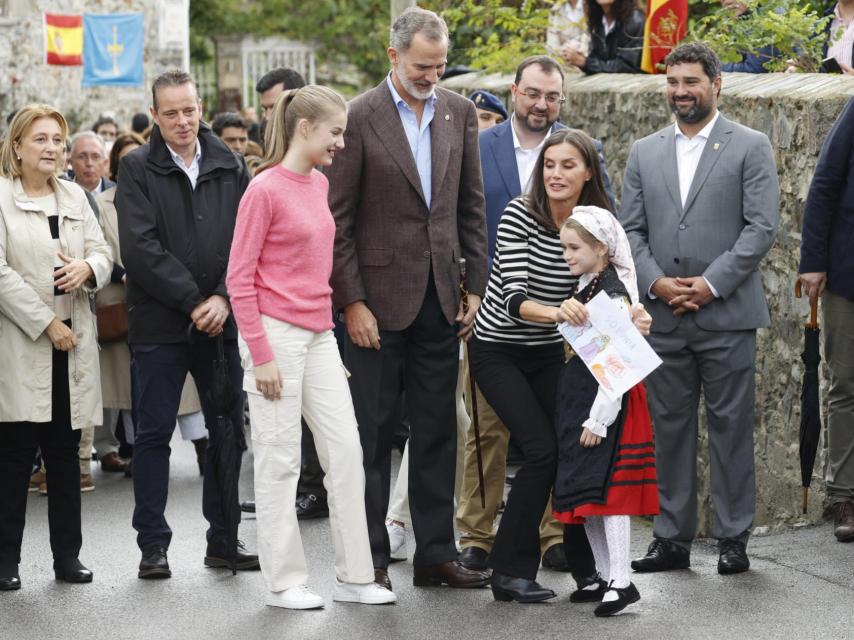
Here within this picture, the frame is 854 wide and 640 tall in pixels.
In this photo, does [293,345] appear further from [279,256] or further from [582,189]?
[582,189]

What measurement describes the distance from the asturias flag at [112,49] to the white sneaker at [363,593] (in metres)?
21.1

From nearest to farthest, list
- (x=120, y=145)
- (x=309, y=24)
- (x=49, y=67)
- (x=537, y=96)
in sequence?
1. (x=537, y=96)
2. (x=120, y=145)
3. (x=49, y=67)
4. (x=309, y=24)

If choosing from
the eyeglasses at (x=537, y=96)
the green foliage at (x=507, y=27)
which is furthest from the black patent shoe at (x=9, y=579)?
the green foliage at (x=507, y=27)

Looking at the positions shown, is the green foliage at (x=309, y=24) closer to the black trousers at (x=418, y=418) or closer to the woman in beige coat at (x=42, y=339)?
the woman in beige coat at (x=42, y=339)

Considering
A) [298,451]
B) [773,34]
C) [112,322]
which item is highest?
[773,34]

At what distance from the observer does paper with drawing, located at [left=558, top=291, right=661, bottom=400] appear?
6375 millimetres

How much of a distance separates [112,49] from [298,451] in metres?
21.4

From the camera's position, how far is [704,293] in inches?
284

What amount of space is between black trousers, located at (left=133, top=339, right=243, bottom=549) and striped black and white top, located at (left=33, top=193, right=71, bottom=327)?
0.36 metres

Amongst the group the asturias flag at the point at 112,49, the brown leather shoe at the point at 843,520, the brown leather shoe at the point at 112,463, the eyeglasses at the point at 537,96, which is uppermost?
the asturias flag at the point at 112,49

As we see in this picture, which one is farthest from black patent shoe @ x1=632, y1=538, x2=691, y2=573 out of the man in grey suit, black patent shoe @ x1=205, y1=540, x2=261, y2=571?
black patent shoe @ x1=205, y1=540, x2=261, y2=571

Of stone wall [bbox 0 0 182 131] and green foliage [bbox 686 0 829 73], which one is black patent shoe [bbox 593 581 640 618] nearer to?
green foliage [bbox 686 0 829 73]

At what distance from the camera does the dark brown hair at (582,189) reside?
6719mm

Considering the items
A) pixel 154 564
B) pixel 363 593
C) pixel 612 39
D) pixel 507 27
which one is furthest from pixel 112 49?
pixel 363 593
